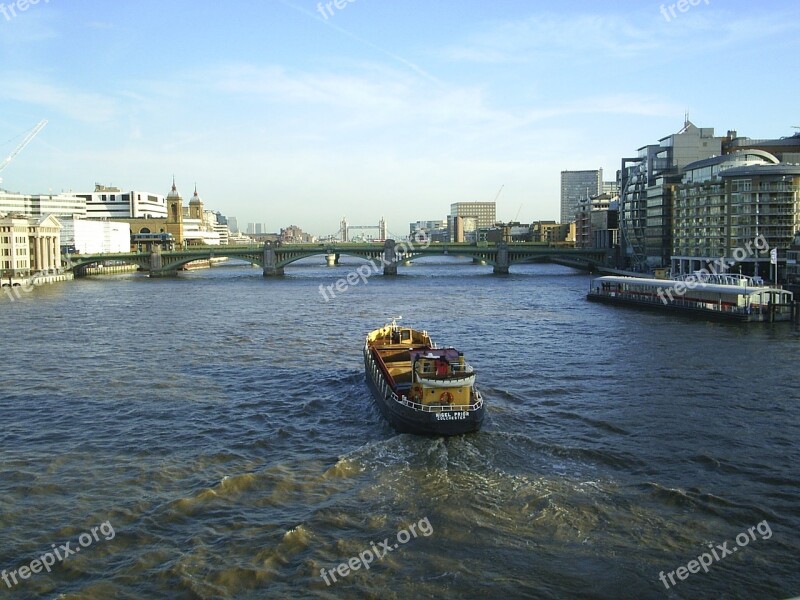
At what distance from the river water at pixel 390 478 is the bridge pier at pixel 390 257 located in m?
93.9

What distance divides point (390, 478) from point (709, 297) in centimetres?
5561

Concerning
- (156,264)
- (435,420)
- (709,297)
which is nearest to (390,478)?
(435,420)

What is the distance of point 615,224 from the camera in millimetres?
169875

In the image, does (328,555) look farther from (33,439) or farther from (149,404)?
(149,404)

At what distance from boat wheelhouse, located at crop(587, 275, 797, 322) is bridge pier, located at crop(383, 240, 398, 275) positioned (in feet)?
204

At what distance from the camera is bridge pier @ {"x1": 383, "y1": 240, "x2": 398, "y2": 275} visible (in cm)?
14700

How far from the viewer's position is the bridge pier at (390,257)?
147m

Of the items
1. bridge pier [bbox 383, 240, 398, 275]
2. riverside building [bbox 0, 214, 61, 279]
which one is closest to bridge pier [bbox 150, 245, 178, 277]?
riverside building [bbox 0, 214, 61, 279]

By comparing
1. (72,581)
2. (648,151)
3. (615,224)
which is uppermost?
(648,151)

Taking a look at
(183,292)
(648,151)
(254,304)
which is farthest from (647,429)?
(648,151)

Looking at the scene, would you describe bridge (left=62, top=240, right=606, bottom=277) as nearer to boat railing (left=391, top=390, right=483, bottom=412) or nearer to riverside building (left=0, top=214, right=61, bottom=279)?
riverside building (left=0, top=214, right=61, bottom=279)

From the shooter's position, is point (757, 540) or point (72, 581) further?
point (757, 540)

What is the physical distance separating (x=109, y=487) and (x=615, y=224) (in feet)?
516

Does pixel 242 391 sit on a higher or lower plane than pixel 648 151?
lower
